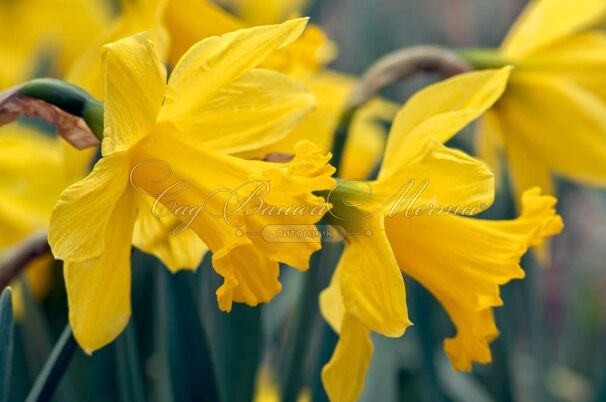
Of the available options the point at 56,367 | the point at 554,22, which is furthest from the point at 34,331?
the point at 554,22

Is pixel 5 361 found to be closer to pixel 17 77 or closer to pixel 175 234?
pixel 175 234

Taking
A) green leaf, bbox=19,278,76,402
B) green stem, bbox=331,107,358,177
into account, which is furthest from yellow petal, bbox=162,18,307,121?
green leaf, bbox=19,278,76,402

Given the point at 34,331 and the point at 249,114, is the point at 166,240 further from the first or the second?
the point at 34,331

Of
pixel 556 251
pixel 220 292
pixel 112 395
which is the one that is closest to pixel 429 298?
pixel 112 395

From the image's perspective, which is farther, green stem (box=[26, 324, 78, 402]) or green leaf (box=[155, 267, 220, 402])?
green leaf (box=[155, 267, 220, 402])

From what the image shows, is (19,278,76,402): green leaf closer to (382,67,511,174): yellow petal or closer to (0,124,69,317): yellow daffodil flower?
(0,124,69,317): yellow daffodil flower
